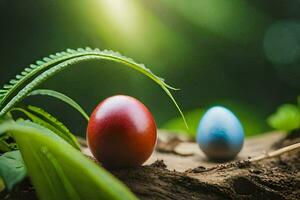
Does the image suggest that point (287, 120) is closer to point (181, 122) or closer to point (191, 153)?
point (191, 153)

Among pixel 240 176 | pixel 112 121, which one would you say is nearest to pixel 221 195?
pixel 240 176

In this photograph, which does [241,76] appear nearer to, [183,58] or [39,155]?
[183,58]

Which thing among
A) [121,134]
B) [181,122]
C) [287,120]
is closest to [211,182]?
[121,134]

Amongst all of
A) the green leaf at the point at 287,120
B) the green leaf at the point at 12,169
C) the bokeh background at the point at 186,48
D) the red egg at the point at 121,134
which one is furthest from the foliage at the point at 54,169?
the bokeh background at the point at 186,48

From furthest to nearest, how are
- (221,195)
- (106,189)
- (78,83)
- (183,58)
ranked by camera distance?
(183,58), (78,83), (221,195), (106,189)

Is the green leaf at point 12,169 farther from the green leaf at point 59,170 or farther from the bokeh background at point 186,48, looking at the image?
the bokeh background at point 186,48
